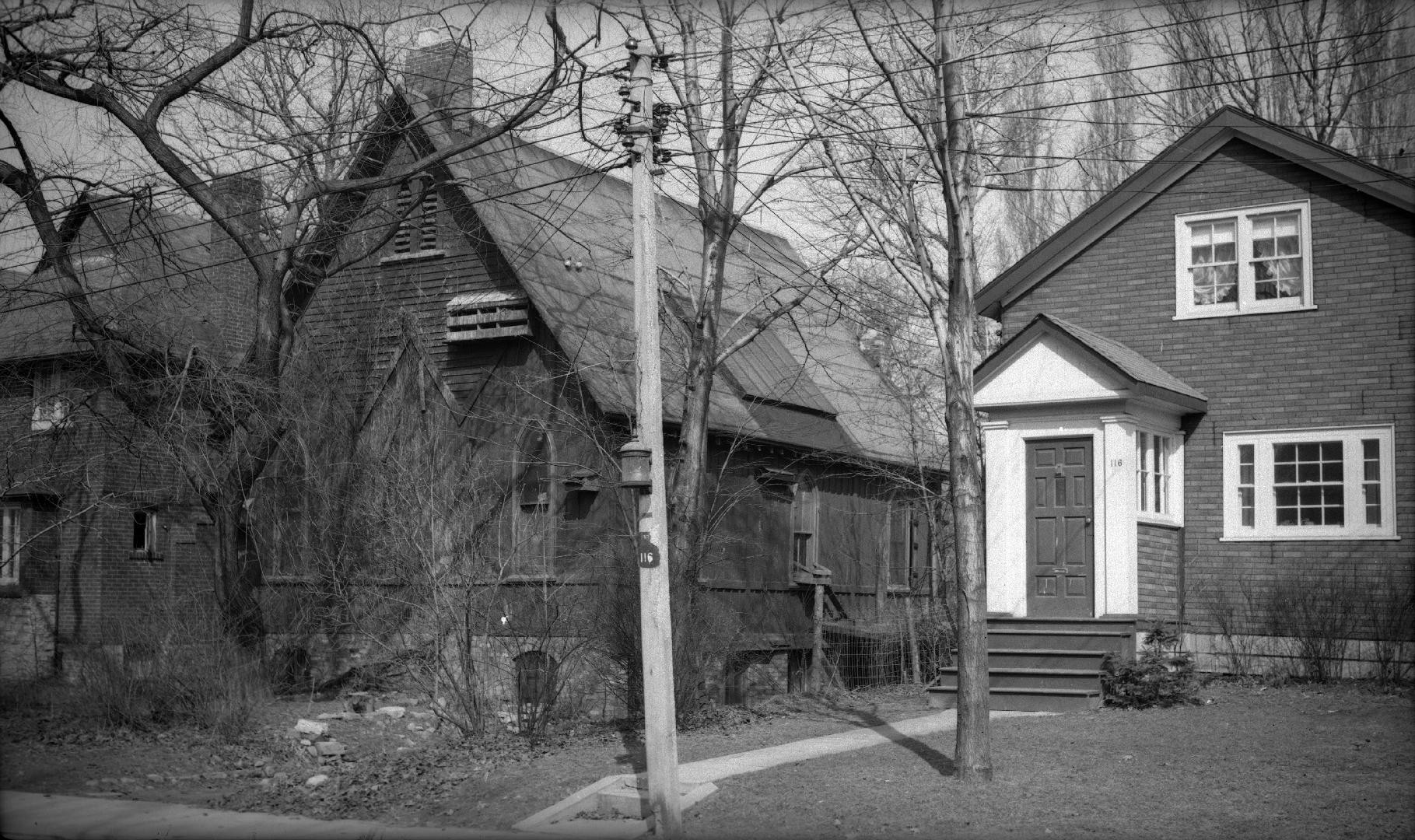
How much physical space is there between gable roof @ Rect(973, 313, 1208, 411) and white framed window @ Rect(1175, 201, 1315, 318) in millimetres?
1050

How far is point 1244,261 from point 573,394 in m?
9.58

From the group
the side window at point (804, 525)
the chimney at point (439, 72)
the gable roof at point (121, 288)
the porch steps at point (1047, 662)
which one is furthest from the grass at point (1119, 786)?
the chimney at point (439, 72)

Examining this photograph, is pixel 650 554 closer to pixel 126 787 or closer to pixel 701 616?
pixel 701 616

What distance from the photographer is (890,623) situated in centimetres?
2080

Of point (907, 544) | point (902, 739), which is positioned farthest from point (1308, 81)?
point (902, 739)

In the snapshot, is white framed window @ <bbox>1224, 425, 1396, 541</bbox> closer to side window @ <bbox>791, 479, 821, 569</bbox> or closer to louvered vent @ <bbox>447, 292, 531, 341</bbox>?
side window @ <bbox>791, 479, 821, 569</bbox>

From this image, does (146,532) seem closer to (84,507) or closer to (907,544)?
(84,507)

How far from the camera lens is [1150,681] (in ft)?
46.5

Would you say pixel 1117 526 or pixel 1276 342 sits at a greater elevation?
pixel 1276 342

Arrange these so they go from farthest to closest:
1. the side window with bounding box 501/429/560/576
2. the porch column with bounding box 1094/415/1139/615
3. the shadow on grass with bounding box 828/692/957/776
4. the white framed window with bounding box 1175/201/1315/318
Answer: the side window with bounding box 501/429/560/576
the white framed window with bounding box 1175/201/1315/318
the porch column with bounding box 1094/415/1139/615
the shadow on grass with bounding box 828/692/957/776

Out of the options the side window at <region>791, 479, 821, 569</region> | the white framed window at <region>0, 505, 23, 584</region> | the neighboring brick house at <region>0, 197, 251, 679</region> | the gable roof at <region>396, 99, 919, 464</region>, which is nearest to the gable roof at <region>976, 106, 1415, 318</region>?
the gable roof at <region>396, 99, 919, 464</region>

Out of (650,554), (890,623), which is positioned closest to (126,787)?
(650,554)

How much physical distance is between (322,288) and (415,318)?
9.72 ft

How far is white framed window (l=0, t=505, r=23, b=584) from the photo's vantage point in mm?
26188
